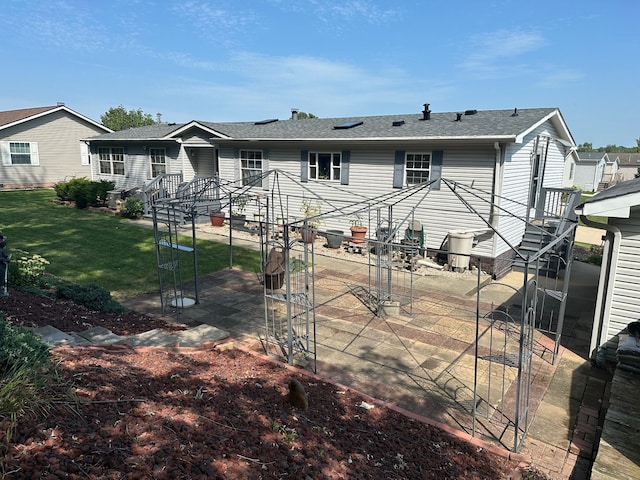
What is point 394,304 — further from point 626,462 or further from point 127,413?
point 127,413

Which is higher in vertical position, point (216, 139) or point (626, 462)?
point (216, 139)

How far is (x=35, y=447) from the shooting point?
319cm

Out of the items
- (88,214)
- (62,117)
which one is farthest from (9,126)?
(88,214)

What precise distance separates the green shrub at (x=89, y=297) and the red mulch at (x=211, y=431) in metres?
1.79

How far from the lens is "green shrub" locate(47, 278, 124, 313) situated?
8375mm

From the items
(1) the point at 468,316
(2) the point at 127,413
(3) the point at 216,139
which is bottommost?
(1) the point at 468,316

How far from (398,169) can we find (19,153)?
1025 inches

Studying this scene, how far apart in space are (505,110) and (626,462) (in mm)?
13519

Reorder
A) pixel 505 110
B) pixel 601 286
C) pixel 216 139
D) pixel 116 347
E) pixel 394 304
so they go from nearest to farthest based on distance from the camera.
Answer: pixel 116 347, pixel 601 286, pixel 394 304, pixel 505 110, pixel 216 139

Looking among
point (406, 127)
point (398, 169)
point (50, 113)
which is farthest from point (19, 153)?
point (398, 169)

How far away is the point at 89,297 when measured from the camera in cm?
842

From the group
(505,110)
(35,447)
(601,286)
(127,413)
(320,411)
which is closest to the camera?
(35,447)

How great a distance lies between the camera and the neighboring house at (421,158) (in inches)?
510

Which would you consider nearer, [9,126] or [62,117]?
[9,126]
